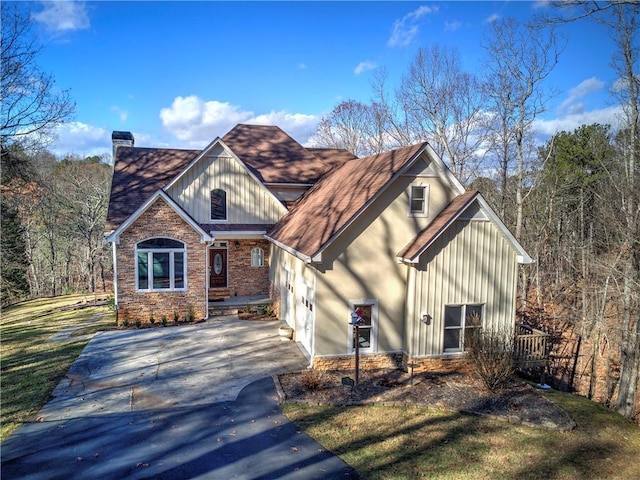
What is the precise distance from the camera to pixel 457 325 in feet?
40.0

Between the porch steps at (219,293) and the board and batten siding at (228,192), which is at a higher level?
the board and batten siding at (228,192)

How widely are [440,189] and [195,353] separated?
880 cm

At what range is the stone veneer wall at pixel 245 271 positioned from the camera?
750 inches

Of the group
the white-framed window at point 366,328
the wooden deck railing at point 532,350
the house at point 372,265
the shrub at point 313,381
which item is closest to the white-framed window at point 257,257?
the house at point 372,265

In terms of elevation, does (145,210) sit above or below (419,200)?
below

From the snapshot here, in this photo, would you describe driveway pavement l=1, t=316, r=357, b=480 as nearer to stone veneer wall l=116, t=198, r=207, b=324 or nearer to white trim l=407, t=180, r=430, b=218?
stone veneer wall l=116, t=198, r=207, b=324

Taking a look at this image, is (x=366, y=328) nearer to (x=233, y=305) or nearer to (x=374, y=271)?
(x=374, y=271)

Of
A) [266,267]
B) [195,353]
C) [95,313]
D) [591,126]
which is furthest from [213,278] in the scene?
[591,126]

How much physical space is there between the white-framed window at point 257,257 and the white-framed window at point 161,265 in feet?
12.0

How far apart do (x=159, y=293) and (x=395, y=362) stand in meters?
9.20

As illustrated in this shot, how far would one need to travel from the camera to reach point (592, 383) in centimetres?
1612

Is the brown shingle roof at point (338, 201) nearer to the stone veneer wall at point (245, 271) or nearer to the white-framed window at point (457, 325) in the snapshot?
the stone veneer wall at point (245, 271)

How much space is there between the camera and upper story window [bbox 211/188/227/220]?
18641 mm

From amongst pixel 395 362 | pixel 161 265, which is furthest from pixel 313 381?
pixel 161 265
